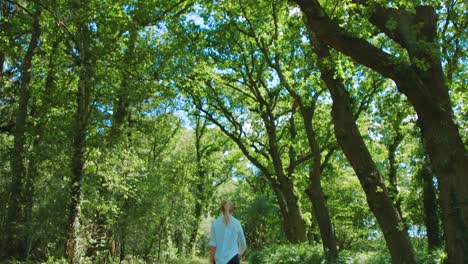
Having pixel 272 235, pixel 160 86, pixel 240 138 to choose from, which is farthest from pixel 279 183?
pixel 272 235

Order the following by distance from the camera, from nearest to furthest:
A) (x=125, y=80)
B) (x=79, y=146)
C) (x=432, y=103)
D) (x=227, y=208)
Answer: (x=227, y=208), (x=432, y=103), (x=79, y=146), (x=125, y=80)

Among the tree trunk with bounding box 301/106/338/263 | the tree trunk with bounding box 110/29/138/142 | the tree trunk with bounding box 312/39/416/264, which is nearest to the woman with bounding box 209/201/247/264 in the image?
the tree trunk with bounding box 312/39/416/264

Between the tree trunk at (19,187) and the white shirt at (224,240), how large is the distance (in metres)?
12.0

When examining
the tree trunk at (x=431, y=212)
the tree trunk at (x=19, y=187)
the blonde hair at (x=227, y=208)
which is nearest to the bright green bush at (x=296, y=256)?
the tree trunk at (x=431, y=212)

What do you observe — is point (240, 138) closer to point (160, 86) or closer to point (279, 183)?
point (279, 183)

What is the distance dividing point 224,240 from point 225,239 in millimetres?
20

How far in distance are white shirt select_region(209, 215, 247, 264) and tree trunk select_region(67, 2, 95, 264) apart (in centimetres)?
949

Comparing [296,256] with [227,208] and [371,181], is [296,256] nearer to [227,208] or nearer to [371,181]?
[371,181]

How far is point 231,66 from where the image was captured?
64.7 ft

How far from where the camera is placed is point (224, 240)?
6406 mm

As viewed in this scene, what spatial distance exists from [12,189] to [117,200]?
5.86 meters

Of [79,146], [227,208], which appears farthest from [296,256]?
[227,208]

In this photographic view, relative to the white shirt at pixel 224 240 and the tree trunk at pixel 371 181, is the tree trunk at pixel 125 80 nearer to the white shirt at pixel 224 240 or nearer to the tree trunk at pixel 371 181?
the tree trunk at pixel 371 181

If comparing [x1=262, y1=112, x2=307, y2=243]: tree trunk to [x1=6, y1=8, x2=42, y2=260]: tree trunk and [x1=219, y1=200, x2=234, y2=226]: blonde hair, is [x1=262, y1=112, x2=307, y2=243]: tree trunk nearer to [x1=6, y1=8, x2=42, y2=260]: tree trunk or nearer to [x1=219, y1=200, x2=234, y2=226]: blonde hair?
[x1=6, y1=8, x2=42, y2=260]: tree trunk
